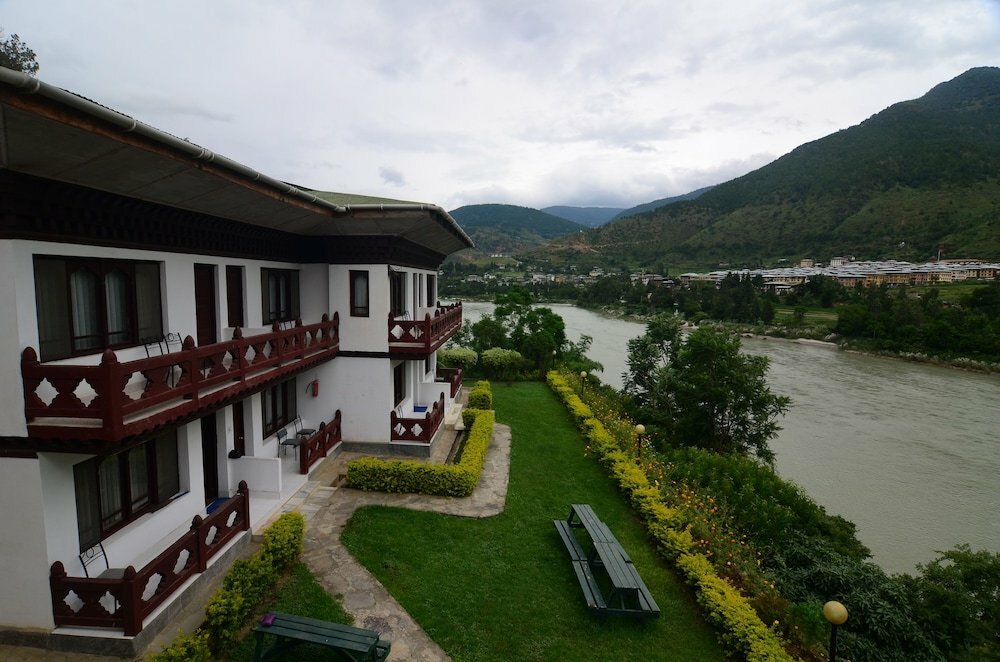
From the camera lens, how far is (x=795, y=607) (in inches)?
303

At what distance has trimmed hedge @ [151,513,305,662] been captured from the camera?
498 cm

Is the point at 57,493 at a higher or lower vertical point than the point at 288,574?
higher

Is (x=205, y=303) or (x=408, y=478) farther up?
(x=205, y=303)

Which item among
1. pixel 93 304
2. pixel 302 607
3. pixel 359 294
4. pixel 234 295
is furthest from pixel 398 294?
pixel 302 607

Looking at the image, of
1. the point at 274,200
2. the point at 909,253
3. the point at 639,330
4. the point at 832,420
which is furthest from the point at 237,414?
the point at 909,253

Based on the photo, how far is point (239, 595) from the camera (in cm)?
584

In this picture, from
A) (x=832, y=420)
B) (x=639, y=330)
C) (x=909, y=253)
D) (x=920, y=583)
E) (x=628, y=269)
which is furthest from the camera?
(x=628, y=269)

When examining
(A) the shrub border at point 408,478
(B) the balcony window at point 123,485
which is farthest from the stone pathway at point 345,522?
(B) the balcony window at point 123,485

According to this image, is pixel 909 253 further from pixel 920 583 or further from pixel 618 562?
pixel 618 562

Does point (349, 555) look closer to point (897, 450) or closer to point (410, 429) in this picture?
point (410, 429)

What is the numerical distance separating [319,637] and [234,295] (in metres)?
6.72

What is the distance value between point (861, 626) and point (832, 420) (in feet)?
63.9

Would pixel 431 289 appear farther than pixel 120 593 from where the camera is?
Yes

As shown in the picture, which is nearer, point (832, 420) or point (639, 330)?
point (832, 420)
